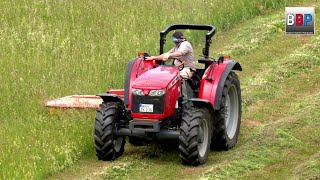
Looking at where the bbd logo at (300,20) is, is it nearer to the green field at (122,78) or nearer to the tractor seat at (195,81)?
the green field at (122,78)

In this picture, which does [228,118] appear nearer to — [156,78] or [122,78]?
[156,78]

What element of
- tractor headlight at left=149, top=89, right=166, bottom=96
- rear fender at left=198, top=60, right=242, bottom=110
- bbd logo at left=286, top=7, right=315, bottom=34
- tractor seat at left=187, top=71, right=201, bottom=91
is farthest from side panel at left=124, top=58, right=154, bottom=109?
bbd logo at left=286, top=7, right=315, bottom=34

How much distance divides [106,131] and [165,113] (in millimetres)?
883

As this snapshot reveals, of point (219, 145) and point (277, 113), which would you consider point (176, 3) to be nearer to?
point (277, 113)

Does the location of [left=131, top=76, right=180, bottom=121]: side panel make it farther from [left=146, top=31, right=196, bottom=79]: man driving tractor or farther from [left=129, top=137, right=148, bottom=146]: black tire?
[left=129, top=137, right=148, bottom=146]: black tire

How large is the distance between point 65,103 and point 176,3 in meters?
8.94

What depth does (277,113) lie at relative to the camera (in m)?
14.5

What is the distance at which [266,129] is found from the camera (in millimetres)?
13328

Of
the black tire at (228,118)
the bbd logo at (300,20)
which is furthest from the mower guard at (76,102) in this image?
the bbd logo at (300,20)

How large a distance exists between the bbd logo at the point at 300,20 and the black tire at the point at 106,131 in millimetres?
9769

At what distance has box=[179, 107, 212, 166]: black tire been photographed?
1130 cm

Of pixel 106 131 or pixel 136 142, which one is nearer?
pixel 106 131

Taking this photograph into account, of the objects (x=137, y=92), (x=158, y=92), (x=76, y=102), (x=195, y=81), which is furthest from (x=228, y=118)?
(x=76, y=102)

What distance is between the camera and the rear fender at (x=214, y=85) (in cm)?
1213
